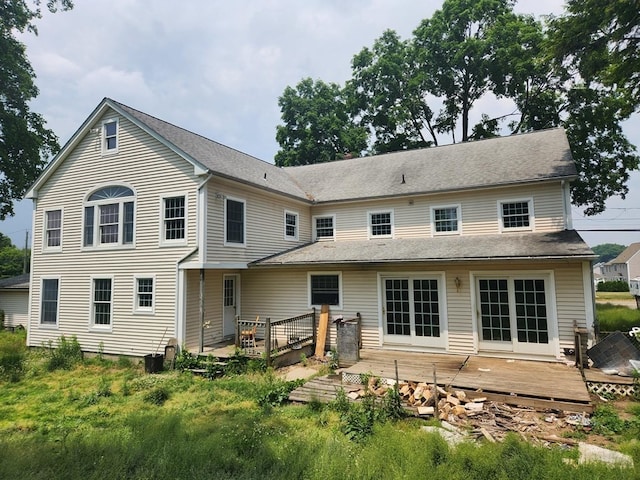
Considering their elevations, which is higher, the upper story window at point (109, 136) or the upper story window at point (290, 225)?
the upper story window at point (109, 136)

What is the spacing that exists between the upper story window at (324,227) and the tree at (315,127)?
49.9 ft

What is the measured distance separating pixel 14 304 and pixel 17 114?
12515 mm

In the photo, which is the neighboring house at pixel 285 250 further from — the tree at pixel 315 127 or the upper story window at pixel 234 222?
the tree at pixel 315 127

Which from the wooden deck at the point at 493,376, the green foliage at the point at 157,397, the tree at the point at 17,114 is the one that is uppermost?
the tree at the point at 17,114

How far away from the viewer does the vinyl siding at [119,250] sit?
11758mm

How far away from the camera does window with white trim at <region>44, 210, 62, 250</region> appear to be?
14008 mm

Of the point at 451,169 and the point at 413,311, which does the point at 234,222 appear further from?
the point at 451,169

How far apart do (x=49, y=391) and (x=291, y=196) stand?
9755mm

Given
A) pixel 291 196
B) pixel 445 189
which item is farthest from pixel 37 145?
pixel 445 189

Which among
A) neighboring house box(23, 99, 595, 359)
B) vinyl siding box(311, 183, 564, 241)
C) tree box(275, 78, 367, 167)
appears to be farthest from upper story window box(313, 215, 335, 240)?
tree box(275, 78, 367, 167)

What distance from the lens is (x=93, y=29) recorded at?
986 cm

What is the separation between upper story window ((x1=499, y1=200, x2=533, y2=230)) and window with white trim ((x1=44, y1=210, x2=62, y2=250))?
16.7m

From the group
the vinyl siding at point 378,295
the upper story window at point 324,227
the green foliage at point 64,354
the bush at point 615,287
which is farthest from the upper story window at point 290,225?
Answer: the bush at point 615,287

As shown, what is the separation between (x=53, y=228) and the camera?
46.3ft
